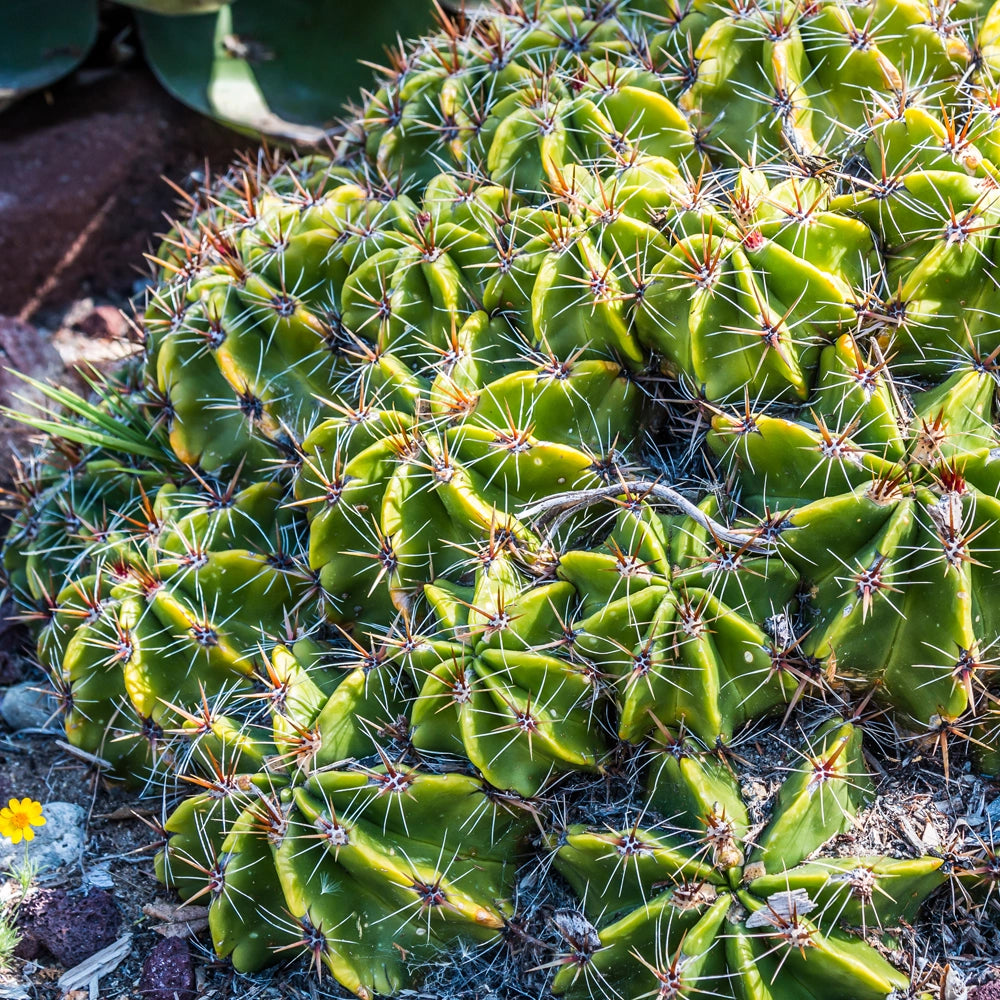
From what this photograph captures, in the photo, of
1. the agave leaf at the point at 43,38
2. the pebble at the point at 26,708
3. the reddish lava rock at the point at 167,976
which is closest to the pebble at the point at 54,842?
the pebble at the point at 26,708

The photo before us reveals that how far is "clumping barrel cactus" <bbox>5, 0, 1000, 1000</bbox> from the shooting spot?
2141mm

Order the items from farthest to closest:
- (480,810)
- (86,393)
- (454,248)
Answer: (86,393)
(454,248)
(480,810)

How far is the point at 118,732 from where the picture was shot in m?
2.86

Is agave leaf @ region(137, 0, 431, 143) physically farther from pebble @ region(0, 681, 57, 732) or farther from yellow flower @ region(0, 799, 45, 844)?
yellow flower @ region(0, 799, 45, 844)

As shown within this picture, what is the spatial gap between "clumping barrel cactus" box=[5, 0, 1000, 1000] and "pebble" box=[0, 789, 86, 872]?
0.65 ft

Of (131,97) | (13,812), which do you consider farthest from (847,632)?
(131,97)

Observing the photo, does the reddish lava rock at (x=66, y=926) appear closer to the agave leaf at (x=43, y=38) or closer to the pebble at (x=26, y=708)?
the pebble at (x=26, y=708)

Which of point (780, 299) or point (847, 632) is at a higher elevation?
point (780, 299)

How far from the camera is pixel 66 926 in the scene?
A: 257cm

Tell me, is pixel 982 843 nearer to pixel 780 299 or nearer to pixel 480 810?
pixel 480 810

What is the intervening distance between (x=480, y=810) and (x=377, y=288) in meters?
1.44

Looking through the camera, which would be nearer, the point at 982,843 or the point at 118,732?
the point at 982,843

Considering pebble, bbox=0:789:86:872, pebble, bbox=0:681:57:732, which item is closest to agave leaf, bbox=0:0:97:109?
pebble, bbox=0:681:57:732

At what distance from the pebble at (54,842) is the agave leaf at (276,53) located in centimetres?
291
